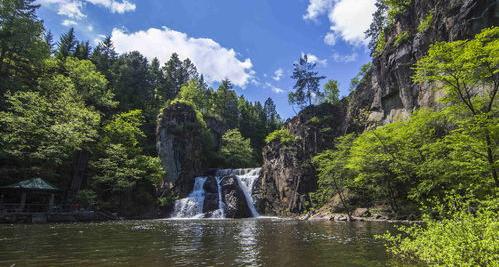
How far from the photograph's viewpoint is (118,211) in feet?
150

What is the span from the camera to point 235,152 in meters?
75.4

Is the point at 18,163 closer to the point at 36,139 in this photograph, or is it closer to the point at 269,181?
the point at 36,139

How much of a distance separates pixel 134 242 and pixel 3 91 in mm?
39015

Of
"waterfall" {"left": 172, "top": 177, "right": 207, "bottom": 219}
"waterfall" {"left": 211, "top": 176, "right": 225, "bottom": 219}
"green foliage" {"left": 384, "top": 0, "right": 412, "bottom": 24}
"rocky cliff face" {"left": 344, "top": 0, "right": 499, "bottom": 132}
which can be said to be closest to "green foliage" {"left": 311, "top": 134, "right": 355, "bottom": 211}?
"rocky cliff face" {"left": 344, "top": 0, "right": 499, "bottom": 132}

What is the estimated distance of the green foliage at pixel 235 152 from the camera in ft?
243

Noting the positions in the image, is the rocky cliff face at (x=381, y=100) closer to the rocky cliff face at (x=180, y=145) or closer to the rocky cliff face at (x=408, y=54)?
the rocky cliff face at (x=408, y=54)

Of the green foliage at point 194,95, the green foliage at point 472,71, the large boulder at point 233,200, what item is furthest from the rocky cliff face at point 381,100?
the green foliage at point 194,95

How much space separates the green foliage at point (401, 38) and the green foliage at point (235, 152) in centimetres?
4145

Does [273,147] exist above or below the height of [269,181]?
above

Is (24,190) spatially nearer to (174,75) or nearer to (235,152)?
(235,152)

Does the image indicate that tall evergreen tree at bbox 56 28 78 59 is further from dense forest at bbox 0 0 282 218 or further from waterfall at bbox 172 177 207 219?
waterfall at bbox 172 177 207 219

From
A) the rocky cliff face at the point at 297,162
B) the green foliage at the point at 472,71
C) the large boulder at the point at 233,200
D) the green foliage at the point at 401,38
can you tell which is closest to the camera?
the green foliage at the point at 472,71

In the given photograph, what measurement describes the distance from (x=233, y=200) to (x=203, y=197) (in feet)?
17.3

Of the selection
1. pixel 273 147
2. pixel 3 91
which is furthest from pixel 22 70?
pixel 273 147
